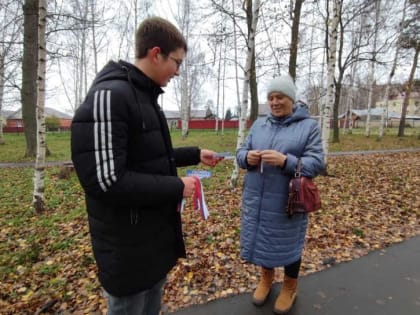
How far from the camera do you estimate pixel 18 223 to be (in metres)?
5.07

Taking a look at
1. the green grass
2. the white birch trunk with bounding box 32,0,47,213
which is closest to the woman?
the white birch trunk with bounding box 32,0,47,213

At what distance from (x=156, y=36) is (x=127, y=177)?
2.48ft

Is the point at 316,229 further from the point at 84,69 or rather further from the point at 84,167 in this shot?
the point at 84,69

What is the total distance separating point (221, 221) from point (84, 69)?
2234 centimetres

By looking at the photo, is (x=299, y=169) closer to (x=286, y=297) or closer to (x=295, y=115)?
(x=295, y=115)

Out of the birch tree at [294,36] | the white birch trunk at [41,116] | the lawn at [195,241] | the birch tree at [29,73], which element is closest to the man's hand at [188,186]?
the lawn at [195,241]

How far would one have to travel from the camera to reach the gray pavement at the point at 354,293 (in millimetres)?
2703

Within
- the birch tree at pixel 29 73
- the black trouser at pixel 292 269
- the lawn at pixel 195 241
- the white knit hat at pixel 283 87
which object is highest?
the birch tree at pixel 29 73

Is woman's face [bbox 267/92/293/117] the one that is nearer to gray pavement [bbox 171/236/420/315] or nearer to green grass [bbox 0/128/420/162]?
gray pavement [bbox 171/236/420/315]

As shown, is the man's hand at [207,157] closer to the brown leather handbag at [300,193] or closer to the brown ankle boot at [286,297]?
the brown leather handbag at [300,193]

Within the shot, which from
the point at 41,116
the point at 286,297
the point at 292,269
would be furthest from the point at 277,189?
the point at 41,116

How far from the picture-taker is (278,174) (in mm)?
2449

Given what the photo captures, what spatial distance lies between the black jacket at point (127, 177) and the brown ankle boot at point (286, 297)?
1.45m

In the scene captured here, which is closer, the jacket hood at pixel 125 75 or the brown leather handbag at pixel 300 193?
the jacket hood at pixel 125 75
